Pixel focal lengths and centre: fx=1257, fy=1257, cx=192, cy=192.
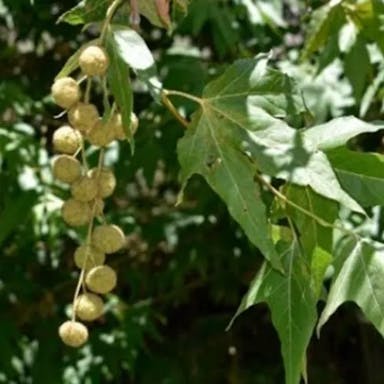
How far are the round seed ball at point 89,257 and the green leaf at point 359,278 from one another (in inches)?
9.4

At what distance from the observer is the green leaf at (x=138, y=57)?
3.90 ft

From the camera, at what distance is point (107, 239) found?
1229 millimetres

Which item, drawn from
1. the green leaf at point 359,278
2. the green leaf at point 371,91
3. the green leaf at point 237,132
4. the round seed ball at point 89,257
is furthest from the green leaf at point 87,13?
the green leaf at point 371,91

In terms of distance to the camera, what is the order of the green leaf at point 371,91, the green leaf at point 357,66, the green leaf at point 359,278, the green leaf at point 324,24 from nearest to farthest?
the green leaf at point 359,278 → the green leaf at point 324,24 → the green leaf at point 357,66 → the green leaf at point 371,91

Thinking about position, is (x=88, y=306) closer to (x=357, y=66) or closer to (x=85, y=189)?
(x=85, y=189)

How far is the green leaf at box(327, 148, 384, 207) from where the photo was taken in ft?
4.34

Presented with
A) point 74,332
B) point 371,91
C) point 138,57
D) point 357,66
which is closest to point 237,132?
point 138,57

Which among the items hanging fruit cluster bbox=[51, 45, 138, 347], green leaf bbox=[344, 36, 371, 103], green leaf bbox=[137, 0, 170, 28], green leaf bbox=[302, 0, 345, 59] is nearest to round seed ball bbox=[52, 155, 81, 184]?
hanging fruit cluster bbox=[51, 45, 138, 347]

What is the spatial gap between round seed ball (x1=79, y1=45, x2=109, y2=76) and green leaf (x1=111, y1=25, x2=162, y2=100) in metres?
0.03

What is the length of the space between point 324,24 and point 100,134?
80 centimetres

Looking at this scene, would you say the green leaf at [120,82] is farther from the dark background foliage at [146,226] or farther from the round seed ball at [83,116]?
the dark background foliage at [146,226]

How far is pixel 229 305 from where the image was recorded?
3064 millimetres

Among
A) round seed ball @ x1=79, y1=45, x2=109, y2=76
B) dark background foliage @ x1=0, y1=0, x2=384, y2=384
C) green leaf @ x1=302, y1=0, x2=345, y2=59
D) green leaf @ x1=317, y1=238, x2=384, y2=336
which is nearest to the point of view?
round seed ball @ x1=79, y1=45, x2=109, y2=76

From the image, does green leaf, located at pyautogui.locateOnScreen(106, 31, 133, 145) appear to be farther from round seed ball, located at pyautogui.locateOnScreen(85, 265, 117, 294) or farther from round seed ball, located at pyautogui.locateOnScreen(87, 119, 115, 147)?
round seed ball, located at pyautogui.locateOnScreen(85, 265, 117, 294)
